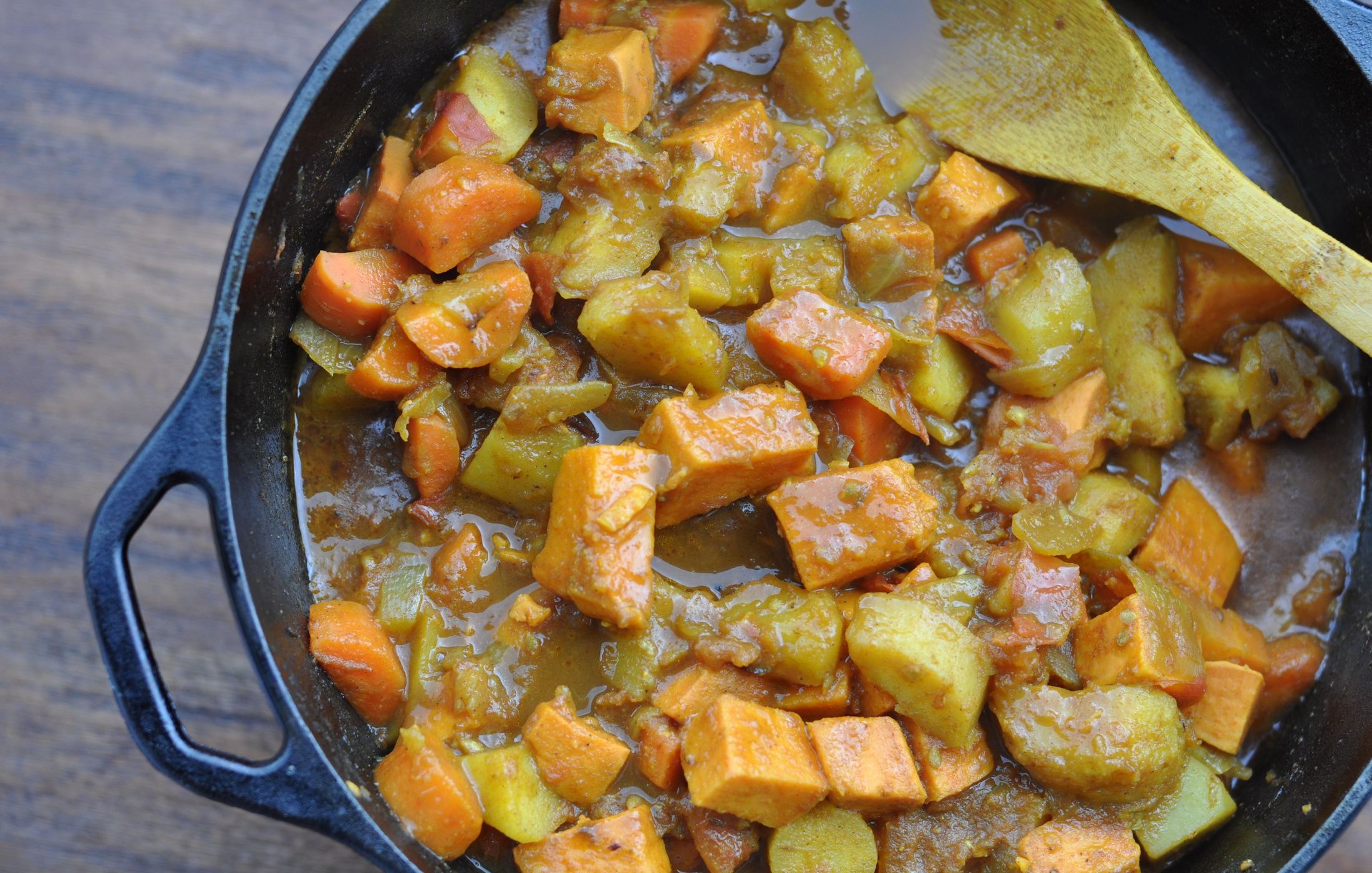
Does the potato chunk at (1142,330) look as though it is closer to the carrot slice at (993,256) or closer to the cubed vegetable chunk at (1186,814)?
the carrot slice at (993,256)

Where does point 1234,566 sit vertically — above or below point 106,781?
above

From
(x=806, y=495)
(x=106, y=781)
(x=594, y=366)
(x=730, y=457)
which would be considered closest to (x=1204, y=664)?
(x=806, y=495)

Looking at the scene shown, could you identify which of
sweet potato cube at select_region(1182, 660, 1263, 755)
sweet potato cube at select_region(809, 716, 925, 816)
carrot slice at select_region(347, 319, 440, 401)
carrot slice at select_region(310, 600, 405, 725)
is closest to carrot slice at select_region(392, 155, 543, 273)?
carrot slice at select_region(347, 319, 440, 401)

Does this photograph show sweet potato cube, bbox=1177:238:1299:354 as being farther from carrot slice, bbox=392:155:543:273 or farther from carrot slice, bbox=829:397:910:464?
carrot slice, bbox=392:155:543:273

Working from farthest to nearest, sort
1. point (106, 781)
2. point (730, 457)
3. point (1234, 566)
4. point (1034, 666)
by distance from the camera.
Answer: point (106, 781) < point (1234, 566) < point (1034, 666) < point (730, 457)

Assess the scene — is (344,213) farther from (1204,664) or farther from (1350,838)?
(1350,838)

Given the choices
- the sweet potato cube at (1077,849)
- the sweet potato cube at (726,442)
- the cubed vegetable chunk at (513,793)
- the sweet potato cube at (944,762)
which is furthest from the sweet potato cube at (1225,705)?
the cubed vegetable chunk at (513,793)

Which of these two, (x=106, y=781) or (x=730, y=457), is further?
(x=106, y=781)

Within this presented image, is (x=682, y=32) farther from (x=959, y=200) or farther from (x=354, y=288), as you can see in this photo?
(x=354, y=288)
